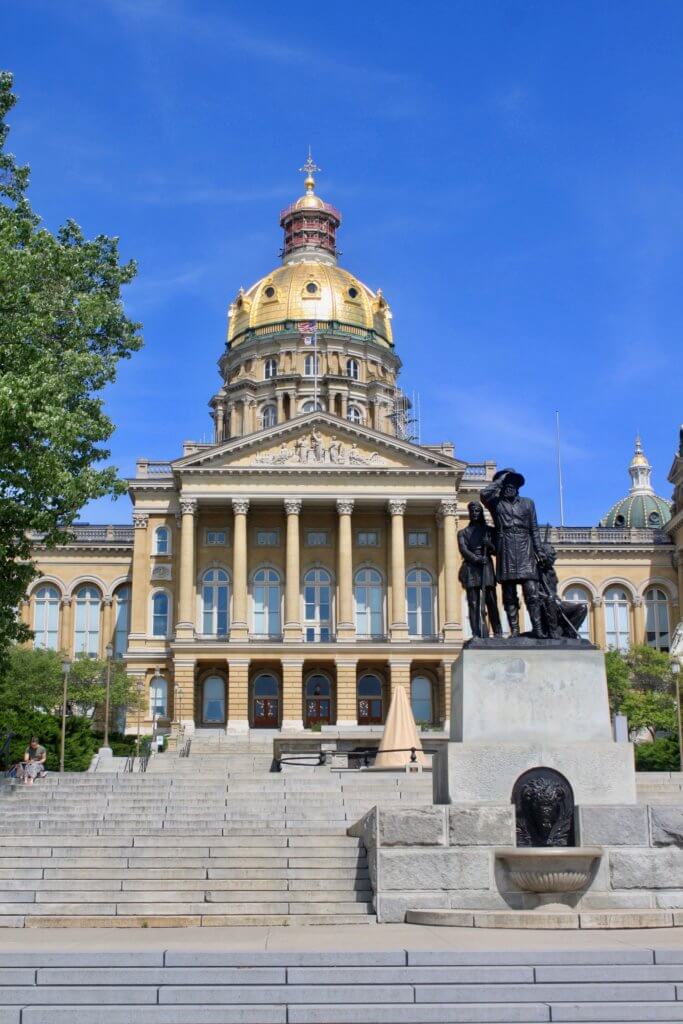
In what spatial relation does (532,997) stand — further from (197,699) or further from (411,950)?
(197,699)

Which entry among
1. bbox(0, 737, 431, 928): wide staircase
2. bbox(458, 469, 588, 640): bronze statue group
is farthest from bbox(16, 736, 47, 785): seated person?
bbox(458, 469, 588, 640): bronze statue group

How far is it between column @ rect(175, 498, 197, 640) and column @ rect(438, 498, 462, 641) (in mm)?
13600

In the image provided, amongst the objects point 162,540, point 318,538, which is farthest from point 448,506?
point 162,540

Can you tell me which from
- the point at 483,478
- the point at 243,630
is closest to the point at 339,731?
the point at 243,630

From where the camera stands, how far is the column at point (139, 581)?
225 ft

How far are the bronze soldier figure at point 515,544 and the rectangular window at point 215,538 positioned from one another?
52.2 metres

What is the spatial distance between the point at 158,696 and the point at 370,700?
1179 centimetres

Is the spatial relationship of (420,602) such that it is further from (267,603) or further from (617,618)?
(617,618)

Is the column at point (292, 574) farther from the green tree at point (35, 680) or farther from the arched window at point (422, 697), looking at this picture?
the green tree at point (35, 680)

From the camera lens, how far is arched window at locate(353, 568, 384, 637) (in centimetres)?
6875

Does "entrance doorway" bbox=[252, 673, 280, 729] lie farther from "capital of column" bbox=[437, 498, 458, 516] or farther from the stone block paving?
the stone block paving

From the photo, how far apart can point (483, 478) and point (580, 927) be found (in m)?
59.2

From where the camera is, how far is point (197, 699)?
223 feet

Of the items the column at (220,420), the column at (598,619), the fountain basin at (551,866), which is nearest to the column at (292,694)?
the column at (598,619)
